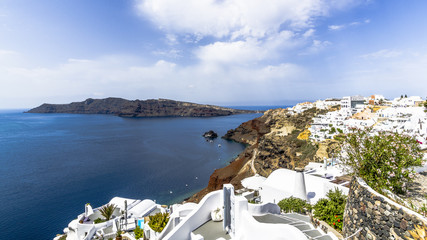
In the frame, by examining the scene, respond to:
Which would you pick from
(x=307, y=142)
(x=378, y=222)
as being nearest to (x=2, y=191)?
(x=378, y=222)

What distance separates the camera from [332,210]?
899 cm

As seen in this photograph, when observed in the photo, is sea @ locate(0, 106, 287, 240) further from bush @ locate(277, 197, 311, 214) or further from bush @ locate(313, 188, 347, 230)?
bush @ locate(313, 188, 347, 230)

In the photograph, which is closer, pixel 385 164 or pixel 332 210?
pixel 385 164

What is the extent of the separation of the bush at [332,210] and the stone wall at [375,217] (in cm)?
134

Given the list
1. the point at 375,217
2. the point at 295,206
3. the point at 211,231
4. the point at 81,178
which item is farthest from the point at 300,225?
the point at 81,178

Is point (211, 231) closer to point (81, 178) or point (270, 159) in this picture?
point (270, 159)

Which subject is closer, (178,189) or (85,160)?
(178,189)

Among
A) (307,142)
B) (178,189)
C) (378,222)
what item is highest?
(378,222)

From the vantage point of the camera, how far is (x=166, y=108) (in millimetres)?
196875

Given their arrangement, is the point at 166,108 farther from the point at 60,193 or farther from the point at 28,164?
the point at 60,193

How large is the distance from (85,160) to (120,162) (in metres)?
8.24

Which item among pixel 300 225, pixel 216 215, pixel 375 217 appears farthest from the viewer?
pixel 216 215

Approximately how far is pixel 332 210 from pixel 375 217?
3709mm

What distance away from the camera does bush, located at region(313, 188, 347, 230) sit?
8531mm
